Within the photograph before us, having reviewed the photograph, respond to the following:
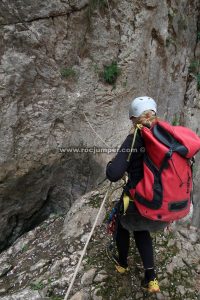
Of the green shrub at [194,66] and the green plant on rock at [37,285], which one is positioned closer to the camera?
the green plant on rock at [37,285]

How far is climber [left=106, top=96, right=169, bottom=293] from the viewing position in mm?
2955

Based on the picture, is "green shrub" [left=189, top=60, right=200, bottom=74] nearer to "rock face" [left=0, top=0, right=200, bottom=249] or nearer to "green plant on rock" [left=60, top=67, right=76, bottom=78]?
"rock face" [left=0, top=0, right=200, bottom=249]

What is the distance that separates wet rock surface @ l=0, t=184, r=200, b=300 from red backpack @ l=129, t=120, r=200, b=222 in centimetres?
130

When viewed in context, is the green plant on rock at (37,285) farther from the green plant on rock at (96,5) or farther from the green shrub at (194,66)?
the green shrub at (194,66)

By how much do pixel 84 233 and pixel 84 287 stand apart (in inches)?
36.2

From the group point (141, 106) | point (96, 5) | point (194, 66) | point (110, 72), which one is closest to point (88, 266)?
point (141, 106)

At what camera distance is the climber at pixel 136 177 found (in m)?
2.96

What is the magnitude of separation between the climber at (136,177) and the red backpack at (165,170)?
0.10 meters

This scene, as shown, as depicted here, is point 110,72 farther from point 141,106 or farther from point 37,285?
point 37,285

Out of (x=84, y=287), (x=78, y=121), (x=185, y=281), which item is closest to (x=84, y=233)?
(x=84, y=287)

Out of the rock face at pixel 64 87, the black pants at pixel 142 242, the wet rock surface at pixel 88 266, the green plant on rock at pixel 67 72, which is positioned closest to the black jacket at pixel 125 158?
the black pants at pixel 142 242

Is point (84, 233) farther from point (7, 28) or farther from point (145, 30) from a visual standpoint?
point (145, 30)

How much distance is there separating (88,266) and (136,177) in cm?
158

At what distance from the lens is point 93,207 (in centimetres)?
510
